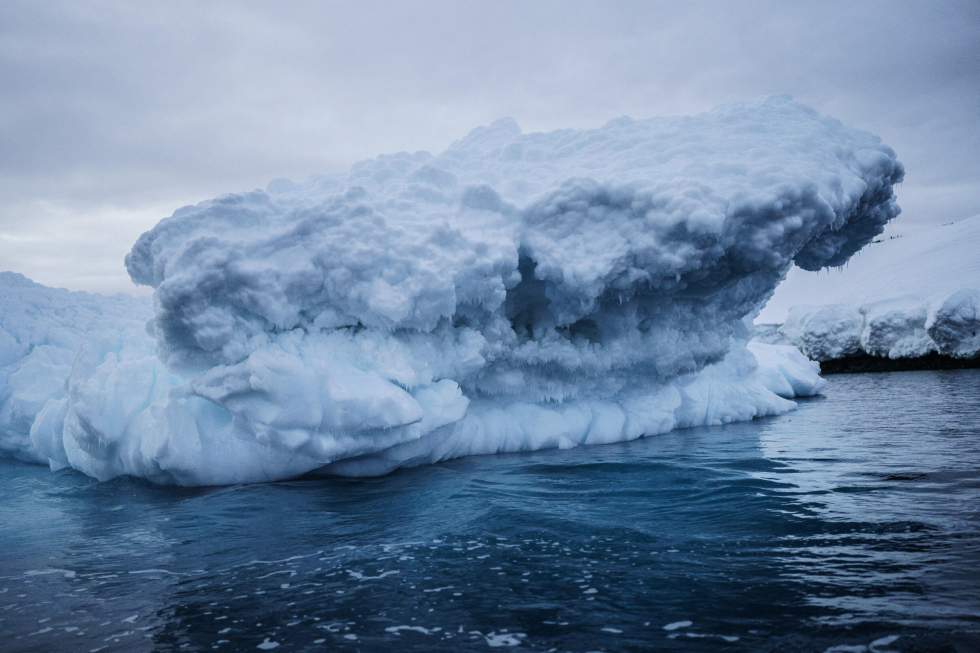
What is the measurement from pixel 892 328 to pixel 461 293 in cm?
2349

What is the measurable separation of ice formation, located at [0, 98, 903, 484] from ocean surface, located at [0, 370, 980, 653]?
2.45ft

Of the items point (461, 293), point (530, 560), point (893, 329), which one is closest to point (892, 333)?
point (893, 329)

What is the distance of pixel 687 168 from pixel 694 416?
4584mm

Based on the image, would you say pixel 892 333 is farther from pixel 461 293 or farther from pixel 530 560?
pixel 530 560

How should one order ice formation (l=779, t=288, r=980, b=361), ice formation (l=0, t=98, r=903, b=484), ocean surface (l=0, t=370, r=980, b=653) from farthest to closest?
1. ice formation (l=779, t=288, r=980, b=361)
2. ice formation (l=0, t=98, r=903, b=484)
3. ocean surface (l=0, t=370, r=980, b=653)

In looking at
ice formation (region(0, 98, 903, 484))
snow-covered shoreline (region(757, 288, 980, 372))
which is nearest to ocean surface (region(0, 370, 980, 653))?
ice formation (region(0, 98, 903, 484))

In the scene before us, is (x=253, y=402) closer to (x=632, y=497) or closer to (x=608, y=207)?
(x=632, y=497)

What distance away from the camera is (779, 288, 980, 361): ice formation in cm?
2227

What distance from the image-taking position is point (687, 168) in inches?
328

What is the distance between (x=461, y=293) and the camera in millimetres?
7961

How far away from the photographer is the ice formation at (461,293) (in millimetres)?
7188

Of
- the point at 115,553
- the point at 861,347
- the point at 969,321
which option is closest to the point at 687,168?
the point at 115,553

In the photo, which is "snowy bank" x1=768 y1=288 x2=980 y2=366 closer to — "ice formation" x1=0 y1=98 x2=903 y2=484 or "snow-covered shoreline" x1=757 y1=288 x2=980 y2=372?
"snow-covered shoreline" x1=757 y1=288 x2=980 y2=372

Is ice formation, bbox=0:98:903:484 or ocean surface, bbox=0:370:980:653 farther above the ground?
ice formation, bbox=0:98:903:484
